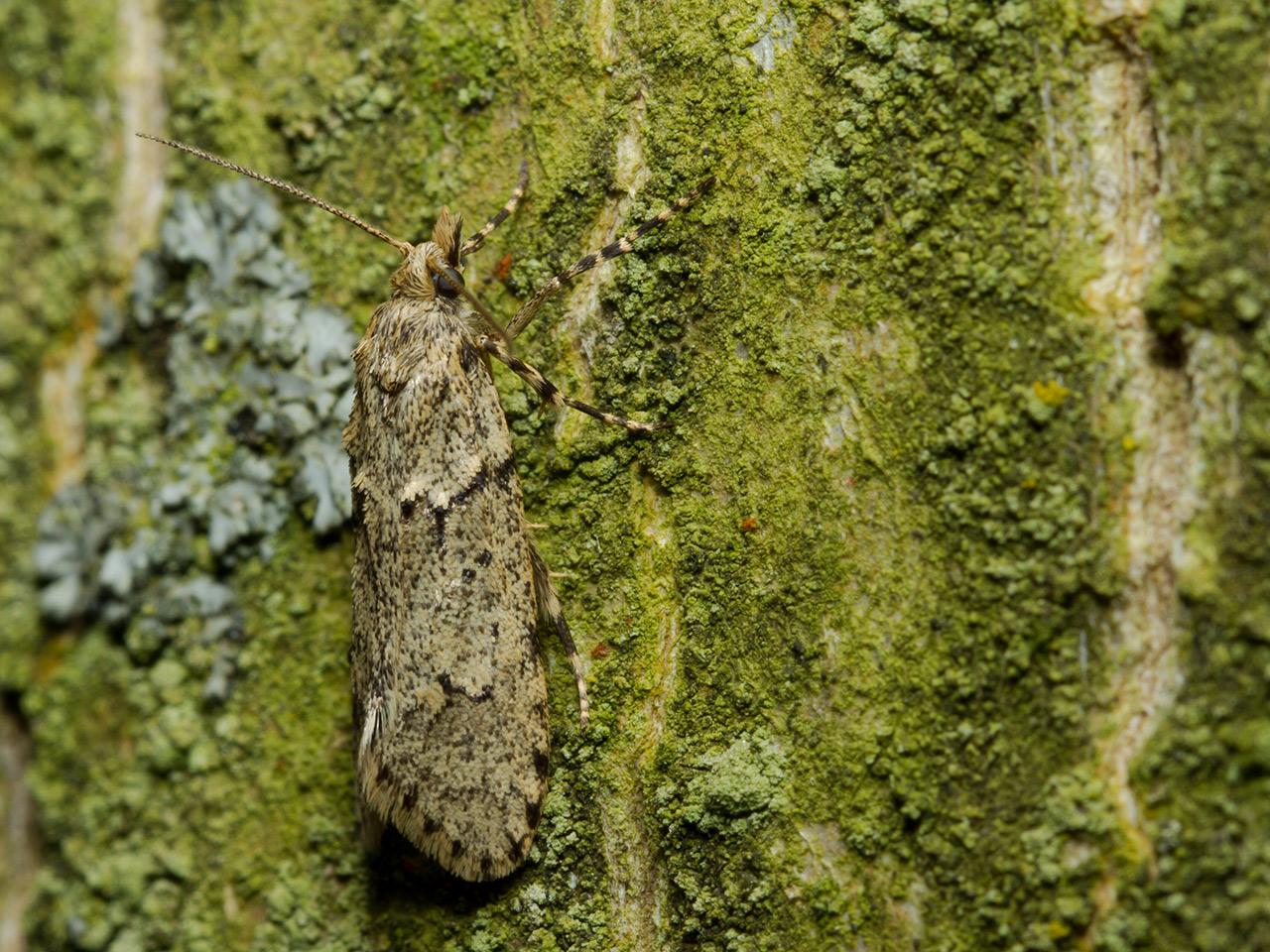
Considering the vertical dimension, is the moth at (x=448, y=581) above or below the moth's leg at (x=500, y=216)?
below

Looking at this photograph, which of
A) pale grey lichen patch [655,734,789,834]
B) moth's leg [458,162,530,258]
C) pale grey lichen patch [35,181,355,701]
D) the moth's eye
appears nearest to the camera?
pale grey lichen patch [655,734,789,834]

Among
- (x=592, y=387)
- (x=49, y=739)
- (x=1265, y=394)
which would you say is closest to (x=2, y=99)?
(x=49, y=739)

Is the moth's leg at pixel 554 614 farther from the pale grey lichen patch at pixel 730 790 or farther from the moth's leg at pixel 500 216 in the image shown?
the moth's leg at pixel 500 216

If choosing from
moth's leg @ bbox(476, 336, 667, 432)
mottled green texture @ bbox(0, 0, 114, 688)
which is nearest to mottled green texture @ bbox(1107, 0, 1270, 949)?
moth's leg @ bbox(476, 336, 667, 432)

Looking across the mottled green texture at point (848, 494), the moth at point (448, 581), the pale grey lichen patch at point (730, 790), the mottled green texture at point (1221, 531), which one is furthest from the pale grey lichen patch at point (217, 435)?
the mottled green texture at point (1221, 531)

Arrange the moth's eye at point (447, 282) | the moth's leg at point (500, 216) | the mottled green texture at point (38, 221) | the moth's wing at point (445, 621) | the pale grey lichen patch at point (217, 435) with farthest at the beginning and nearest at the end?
the mottled green texture at point (38, 221) → the pale grey lichen patch at point (217, 435) → the moth's leg at point (500, 216) → the moth's eye at point (447, 282) → the moth's wing at point (445, 621)

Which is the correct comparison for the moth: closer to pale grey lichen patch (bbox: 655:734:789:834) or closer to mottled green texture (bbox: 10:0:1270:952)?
mottled green texture (bbox: 10:0:1270:952)

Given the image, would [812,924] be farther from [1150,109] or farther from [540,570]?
[1150,109]

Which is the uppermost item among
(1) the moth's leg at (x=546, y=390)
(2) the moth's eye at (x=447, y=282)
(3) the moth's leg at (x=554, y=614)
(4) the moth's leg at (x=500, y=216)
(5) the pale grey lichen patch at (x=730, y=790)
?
(4) the moth's leg at (x=500, y=216)
